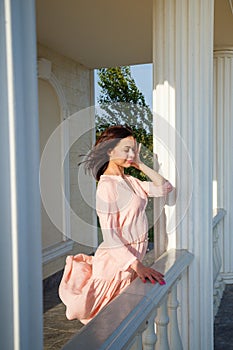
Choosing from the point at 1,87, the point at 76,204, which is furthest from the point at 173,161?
the point at 76,204

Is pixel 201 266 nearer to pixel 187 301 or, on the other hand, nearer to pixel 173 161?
pixel 187 301

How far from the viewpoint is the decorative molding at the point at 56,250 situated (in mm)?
4691

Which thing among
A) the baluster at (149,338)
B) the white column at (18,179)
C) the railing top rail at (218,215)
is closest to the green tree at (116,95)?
the railing top rail at (218,215)

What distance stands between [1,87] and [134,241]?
143 cm

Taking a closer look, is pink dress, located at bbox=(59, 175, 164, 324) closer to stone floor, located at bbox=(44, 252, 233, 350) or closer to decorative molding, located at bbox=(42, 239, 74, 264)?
stone floor, located at bbox=(44, 252, 233, 350)

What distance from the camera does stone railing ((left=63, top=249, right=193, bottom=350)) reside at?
44.2 inches

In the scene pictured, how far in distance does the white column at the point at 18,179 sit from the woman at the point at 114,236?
108cm

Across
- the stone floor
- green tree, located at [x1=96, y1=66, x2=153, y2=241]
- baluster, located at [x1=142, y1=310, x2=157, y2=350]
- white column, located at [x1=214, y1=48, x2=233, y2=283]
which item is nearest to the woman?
baluster, located at [x1=142, y1=310, x2=157, y2=350]

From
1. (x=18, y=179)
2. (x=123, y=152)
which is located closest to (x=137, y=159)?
(x=123, y=152)

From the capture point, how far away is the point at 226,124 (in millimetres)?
4121

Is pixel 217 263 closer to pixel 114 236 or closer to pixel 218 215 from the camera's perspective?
pixel 218 215

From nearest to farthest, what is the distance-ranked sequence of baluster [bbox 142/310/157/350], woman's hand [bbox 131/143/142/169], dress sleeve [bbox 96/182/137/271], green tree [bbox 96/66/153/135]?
1. baluster [bbox 142/310/157/350]
2. dress sleeve [bbox 96/182/137/271]
3. woman's hand [bbox 131/143/142/169]
4. green tree [bbox 96/66/153/135]

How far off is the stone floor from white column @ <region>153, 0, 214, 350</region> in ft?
3.15

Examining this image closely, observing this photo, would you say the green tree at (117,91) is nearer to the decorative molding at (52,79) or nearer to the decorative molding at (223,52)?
the decorative molding at (52,79)
